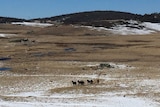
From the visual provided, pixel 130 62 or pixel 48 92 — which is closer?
pixel 48 92

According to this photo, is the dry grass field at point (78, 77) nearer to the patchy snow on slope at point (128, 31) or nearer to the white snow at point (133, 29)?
the patchy snow on slope at point (128, 31)

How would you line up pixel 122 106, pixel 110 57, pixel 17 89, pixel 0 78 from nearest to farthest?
1. pixel 122 106
2. pixel 17 89
3. pixel 0 78
4. pixel 110 57

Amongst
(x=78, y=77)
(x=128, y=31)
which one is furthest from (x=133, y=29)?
(x=78, y=77)

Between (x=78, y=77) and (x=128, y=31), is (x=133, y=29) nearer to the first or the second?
(x=128, y=31)

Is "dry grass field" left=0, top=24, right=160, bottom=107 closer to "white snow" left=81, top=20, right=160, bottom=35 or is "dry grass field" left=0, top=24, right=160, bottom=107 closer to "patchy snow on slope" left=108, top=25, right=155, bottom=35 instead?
"patchy snow on slope" left=108, top=25, right=155, bottom=35

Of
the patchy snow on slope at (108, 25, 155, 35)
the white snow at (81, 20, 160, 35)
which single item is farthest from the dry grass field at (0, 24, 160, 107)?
the white snow at (81, 20, 160, 35)

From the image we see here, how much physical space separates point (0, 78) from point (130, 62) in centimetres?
1989

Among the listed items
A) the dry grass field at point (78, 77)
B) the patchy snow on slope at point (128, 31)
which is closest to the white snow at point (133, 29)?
the patchy snow on slope at point (128, 31)

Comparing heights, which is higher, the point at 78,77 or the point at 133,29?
the point at 78,77

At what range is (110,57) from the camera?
201 ft

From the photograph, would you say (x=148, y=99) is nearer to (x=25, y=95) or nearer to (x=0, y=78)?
(x=25, y=95)

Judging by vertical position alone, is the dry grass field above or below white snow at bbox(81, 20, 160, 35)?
above

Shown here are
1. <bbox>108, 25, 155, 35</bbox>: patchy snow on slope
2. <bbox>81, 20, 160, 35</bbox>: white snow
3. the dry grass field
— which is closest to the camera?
the dry grass field

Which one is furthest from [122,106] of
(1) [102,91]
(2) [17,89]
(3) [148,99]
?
(2) [17,89]
